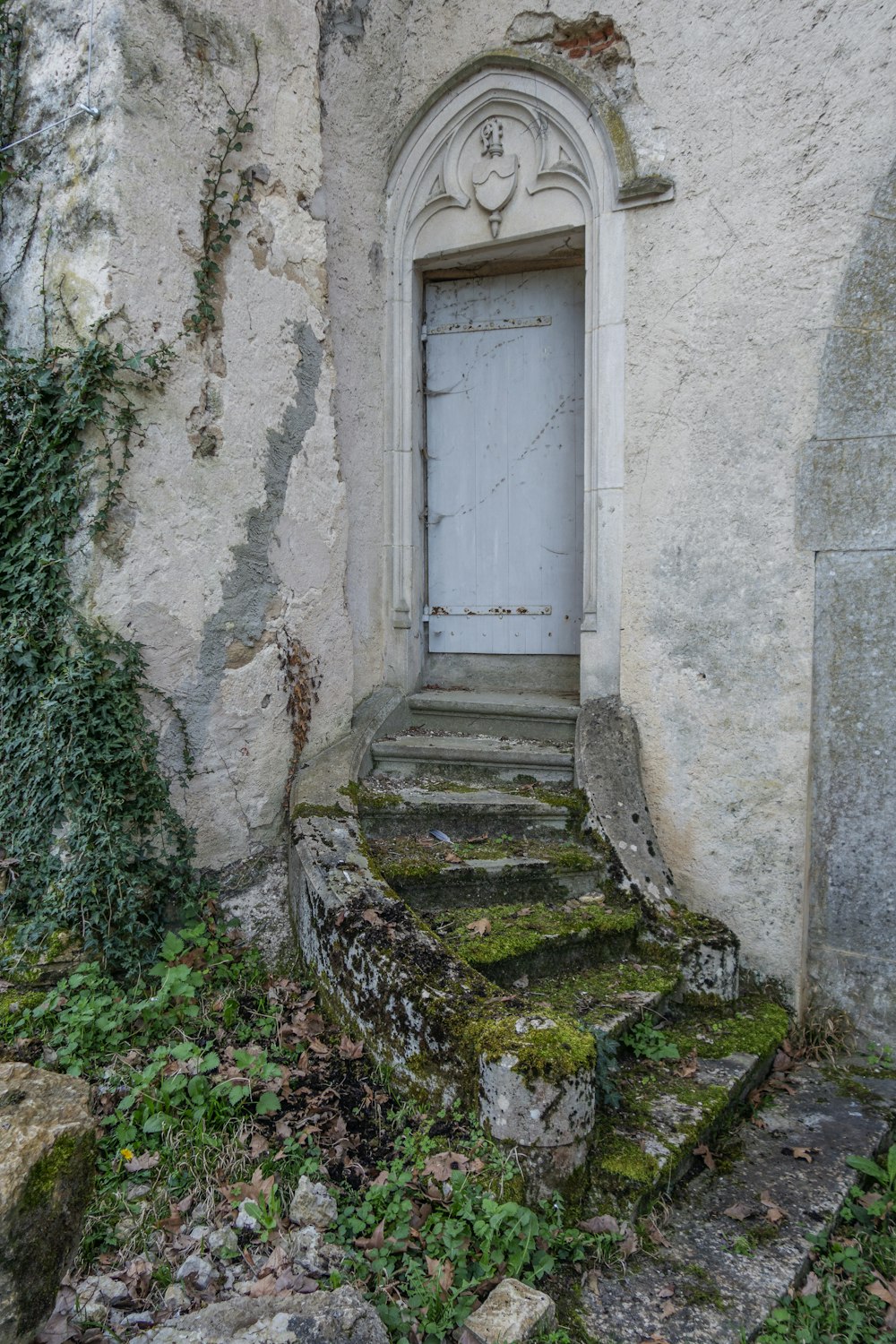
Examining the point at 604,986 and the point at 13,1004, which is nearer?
the point at 13,1004

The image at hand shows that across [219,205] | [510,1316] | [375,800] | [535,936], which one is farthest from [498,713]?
[510,1316]

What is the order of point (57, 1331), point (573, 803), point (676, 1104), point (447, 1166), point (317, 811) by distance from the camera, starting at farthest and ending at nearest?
point (573, 803), point (317, 811), point (676, 1104), point (447, 1166), point (57, 1331)

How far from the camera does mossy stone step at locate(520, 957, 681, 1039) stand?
312 cm

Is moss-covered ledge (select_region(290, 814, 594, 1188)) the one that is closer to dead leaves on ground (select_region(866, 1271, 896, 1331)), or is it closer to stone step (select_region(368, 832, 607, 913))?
stone step (select_region(368, 832, 607, 913))

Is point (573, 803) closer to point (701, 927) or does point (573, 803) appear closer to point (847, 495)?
point (701, 927)

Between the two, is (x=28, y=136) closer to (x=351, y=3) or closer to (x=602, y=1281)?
(x=351, y=3)

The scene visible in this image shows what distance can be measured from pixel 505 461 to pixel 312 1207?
3.97m

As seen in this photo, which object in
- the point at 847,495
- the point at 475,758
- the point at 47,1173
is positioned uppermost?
the point at 847,495

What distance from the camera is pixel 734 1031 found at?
346cm

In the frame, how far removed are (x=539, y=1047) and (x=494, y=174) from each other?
432 cm

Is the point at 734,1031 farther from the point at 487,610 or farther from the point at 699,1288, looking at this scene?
the point at 487,610

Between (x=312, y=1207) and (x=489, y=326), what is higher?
(x=489, y=326)

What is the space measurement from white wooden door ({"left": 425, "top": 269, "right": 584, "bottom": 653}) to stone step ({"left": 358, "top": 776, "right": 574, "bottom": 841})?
127cm

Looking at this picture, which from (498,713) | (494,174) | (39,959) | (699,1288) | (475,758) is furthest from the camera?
(498,713)
